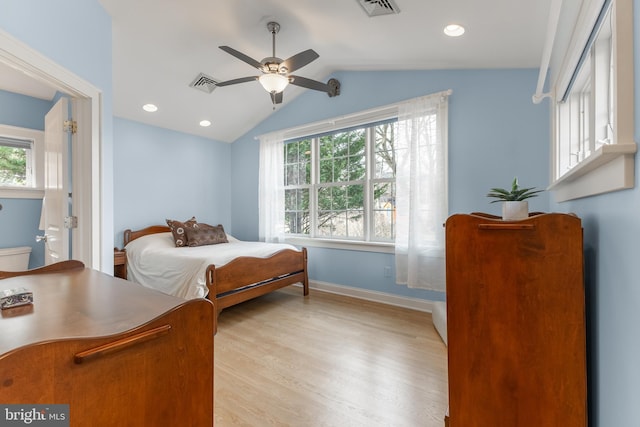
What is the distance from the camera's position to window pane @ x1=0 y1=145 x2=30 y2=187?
3.47 metres

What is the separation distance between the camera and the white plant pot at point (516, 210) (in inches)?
53.9

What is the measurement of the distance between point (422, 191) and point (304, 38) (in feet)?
6.30

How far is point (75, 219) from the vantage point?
7.38ft

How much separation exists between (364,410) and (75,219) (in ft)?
7.71

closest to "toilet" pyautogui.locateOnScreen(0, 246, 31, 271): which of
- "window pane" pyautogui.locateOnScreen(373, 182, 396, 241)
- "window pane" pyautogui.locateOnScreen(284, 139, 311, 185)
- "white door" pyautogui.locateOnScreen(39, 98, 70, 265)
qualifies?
"white door" pyautogui.locateOnScreen(39, 98, 70, 265)

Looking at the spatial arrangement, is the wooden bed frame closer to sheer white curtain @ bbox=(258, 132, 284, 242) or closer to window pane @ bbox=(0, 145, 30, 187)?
sheer white curtain @ bbox=(258, 132, 284, 242)

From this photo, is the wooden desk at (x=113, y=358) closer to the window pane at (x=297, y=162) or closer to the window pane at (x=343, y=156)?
the window pane at (x=343, y=156)

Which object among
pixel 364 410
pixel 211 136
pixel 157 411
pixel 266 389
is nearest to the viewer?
pixel 157 411

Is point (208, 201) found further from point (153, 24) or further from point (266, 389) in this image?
point (266, 389)

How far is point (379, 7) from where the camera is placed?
89.4 inches

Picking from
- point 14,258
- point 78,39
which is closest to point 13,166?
point 14,258

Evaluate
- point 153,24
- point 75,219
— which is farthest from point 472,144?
point 75,219

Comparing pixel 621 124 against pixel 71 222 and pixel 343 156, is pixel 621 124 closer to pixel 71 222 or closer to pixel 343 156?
pixel 71 222

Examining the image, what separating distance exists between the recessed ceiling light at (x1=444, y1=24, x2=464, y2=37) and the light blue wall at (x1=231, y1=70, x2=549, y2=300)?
0.68 meters
